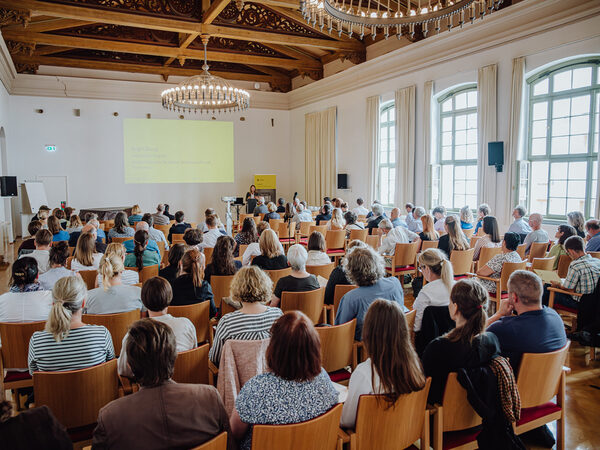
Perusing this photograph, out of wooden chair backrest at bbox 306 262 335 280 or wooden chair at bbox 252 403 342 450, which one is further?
wooden chair backrest at bbox 306 262 335 280

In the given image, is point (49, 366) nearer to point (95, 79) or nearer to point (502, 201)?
Answer: point (502, 201)

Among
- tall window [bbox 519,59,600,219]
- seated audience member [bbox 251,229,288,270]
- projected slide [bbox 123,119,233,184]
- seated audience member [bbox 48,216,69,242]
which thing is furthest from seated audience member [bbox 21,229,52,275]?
projected slide [bbox 123,119,233,184]

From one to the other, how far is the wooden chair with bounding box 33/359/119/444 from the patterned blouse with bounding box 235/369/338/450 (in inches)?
36.6

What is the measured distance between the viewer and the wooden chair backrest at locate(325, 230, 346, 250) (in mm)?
7750

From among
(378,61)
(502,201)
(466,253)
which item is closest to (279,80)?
(378,61)

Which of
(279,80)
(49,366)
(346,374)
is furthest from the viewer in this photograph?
(279,80)

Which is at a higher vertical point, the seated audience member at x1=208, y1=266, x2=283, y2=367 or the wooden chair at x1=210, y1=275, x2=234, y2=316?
the seated audience member at x1=208, y1=266, x2=283, y2=367

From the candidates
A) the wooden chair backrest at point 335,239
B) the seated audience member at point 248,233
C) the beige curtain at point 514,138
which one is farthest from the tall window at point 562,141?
the seated audience member at point 248,233

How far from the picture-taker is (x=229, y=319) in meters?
2.75

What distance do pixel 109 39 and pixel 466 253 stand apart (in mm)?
11053

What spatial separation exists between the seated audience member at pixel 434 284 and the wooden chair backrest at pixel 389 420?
1336mm

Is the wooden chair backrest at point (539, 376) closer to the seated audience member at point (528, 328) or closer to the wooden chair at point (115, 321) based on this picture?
the seated audience member at point (528, 328)

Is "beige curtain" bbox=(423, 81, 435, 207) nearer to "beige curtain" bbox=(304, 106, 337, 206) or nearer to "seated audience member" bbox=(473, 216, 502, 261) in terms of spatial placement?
"beige curtain" bbox=(304, 106, 337, 206)

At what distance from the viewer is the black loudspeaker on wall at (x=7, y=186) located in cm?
1098
